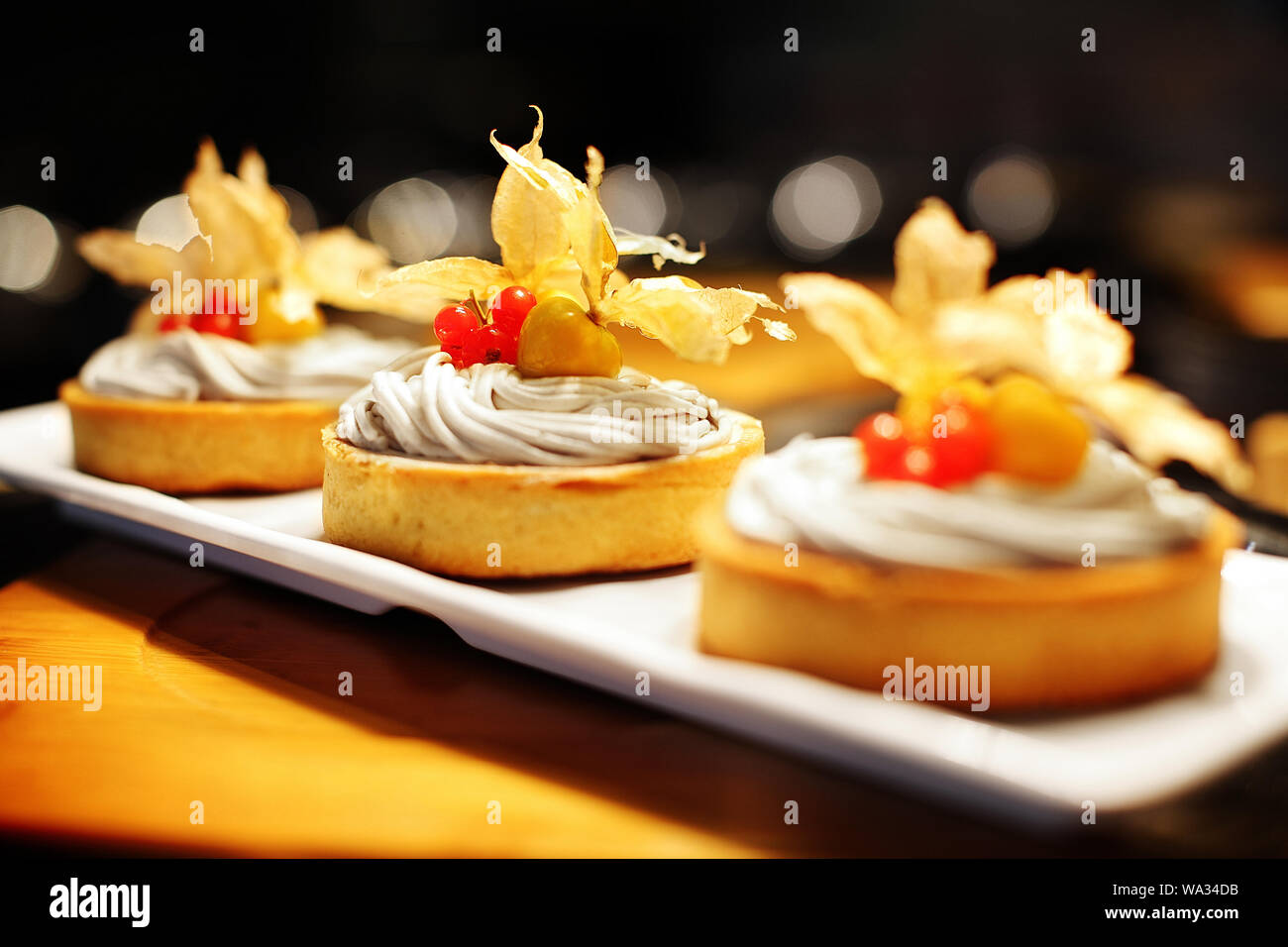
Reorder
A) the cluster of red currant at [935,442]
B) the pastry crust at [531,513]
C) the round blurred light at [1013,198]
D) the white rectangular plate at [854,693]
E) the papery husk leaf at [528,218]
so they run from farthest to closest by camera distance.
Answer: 1. the round blurred light at [1013,198]
2. the papery husk leaf at [528,218]
3. the pastry crust at [531,513]
4. the cluster of red currant at [935,442]
5. the white rectangular plate at [854,693]

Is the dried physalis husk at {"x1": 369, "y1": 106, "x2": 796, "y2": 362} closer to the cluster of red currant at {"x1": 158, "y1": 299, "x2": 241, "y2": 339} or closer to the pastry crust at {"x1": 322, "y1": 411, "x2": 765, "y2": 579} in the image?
the pastry crust at {"x1": 322, "y1": 411, "x2": 765, "y2": 579}

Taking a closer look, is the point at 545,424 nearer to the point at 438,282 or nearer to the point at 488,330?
the point at 488,330

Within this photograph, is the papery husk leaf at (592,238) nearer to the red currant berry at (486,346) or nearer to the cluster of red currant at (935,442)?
the red currant berry at (486,346)

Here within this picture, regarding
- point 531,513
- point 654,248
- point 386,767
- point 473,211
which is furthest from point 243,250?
point 473,211

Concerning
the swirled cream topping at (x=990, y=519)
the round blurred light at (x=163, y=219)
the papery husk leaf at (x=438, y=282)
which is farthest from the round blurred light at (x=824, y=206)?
the swirled cream topping at (x=990, y=519)

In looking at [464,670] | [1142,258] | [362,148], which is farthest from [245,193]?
[1142,258]

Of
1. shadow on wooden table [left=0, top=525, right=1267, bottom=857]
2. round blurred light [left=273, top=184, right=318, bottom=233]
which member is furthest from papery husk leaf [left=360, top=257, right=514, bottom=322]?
round blurred light [left=273, top=184, right=318, bottom=233]
